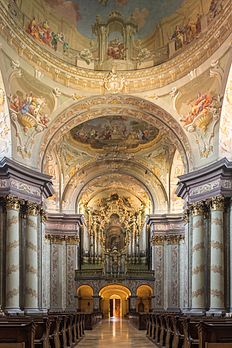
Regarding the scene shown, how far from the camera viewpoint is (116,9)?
25219 millimetres

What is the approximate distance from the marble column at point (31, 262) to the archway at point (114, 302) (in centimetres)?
1828

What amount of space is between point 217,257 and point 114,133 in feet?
40.2

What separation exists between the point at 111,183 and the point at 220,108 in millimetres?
17705

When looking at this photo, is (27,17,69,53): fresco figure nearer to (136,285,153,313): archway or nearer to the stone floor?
the stone floor

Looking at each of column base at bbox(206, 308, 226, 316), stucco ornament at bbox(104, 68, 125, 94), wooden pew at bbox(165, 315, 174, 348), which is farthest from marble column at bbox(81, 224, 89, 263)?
wooden pew at bbox(165, 315, 174, 348)

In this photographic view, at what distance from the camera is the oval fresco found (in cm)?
3155

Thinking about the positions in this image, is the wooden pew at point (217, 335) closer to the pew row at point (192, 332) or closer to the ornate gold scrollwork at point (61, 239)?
the pew row at point (192, 332)

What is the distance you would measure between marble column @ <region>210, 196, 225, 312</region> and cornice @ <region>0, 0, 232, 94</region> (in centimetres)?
566

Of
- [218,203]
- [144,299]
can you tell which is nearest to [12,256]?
[218,203]

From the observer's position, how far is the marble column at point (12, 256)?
2189 cm

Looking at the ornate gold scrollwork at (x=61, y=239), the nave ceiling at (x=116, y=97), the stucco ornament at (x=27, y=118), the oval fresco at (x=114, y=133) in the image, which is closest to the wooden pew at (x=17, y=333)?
the nave ceiling at (x=116, y=97)

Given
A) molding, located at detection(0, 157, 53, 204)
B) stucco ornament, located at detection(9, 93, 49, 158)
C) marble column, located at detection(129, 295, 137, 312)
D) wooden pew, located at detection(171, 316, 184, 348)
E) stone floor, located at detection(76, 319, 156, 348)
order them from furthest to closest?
marble column, located at detection(129, 295, 137, 312), stucco ornament, located at detection(9, 93, 49, 158), molding, located at detection(0, 157, 53, 204), stone floor, located at detection(76, 319, 156, 348), wooden pew, located at detection(171, 316, 184, 348)

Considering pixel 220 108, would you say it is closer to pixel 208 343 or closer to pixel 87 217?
pixel 208 343

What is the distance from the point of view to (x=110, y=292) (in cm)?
4459
